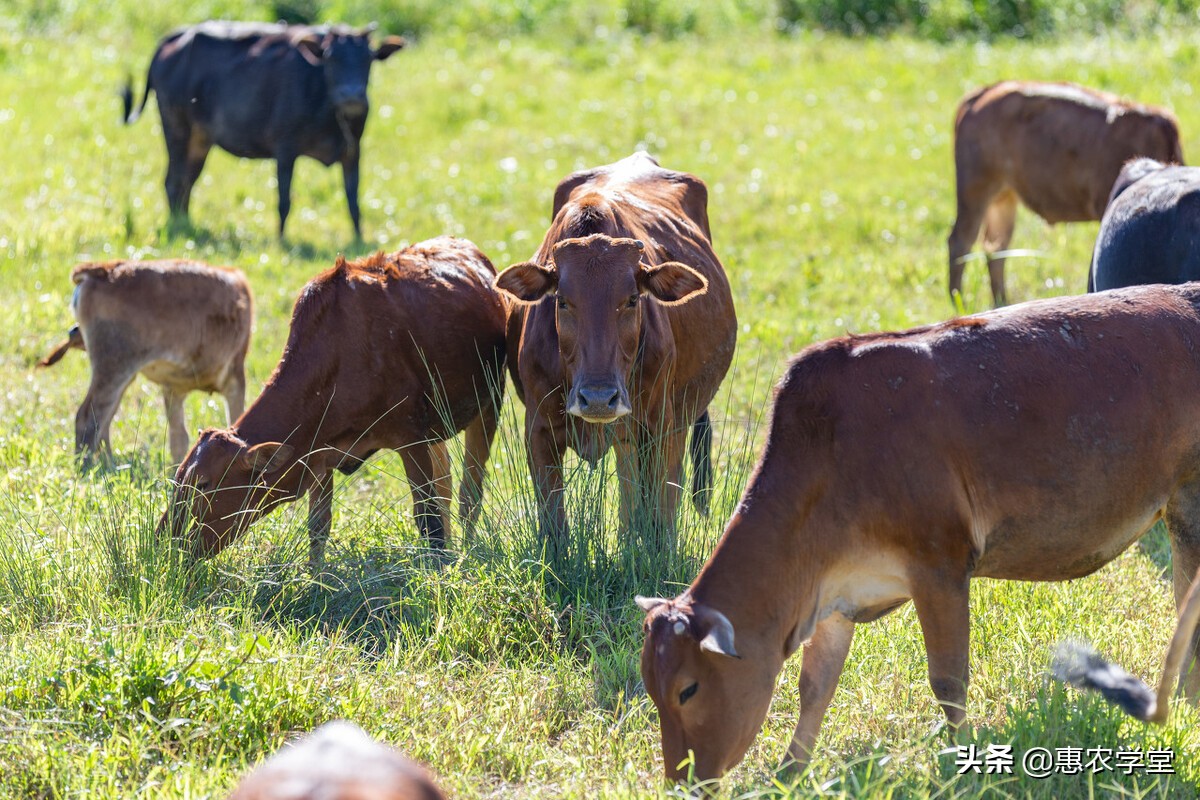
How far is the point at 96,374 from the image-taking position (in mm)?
9164

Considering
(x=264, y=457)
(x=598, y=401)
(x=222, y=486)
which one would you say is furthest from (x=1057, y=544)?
(x=222, y=486)

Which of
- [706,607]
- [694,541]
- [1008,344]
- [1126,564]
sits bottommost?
[1126,564]

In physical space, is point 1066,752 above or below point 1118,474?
below

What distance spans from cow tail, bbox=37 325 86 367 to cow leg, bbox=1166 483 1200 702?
272 inches

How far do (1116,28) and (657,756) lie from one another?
71.7 ft

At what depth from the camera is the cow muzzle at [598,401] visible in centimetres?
629

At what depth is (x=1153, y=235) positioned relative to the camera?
819 centimetres

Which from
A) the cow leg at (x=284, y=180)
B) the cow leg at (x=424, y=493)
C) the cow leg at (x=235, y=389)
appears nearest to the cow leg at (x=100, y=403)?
the cow leg at (x=235, y=389)

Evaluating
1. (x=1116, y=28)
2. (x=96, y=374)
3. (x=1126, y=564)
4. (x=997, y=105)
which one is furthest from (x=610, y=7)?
(x=1126, y=564)

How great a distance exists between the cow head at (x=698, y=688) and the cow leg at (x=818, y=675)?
58cm

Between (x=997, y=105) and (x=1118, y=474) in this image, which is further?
(x=997, y=105)

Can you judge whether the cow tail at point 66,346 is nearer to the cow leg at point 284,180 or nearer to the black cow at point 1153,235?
the cow leg at point 284,180

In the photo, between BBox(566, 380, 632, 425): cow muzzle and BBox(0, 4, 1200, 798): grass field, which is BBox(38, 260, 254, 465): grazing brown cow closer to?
BBox(0, 4, 1200, 798): grass field

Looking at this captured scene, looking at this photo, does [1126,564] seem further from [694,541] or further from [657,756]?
[657,756]
